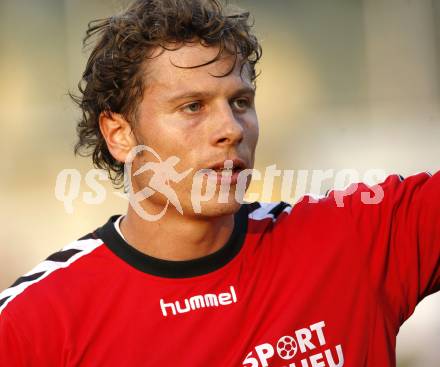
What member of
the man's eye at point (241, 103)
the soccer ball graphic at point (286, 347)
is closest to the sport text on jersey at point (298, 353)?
the soccer ball graphic at point (286, 347)

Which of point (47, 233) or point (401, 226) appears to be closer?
point (401, 226)

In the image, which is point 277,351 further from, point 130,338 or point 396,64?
point 396,64

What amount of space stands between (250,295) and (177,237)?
290 millimetres

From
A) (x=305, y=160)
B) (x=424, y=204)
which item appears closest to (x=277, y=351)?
(x=424, y=204)

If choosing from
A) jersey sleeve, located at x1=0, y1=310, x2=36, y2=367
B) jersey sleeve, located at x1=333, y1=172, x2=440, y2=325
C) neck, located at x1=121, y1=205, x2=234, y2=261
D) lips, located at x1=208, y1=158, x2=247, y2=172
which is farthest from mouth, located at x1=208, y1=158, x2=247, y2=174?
jersey sleeve, located at x1=0, y1=310, x2=36, y2=367

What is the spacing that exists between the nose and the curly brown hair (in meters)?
0.18

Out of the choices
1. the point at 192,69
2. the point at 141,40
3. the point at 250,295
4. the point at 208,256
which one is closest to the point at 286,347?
the point at 250,295

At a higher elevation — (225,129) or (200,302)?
(225,129)

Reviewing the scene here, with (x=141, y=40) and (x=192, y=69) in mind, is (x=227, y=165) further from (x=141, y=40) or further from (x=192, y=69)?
(x=141, y=40)

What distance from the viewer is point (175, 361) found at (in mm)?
2014

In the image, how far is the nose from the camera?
6.86ft

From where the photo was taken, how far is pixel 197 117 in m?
2.14

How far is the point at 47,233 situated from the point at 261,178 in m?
1.55

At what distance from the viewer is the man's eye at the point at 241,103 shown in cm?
221
